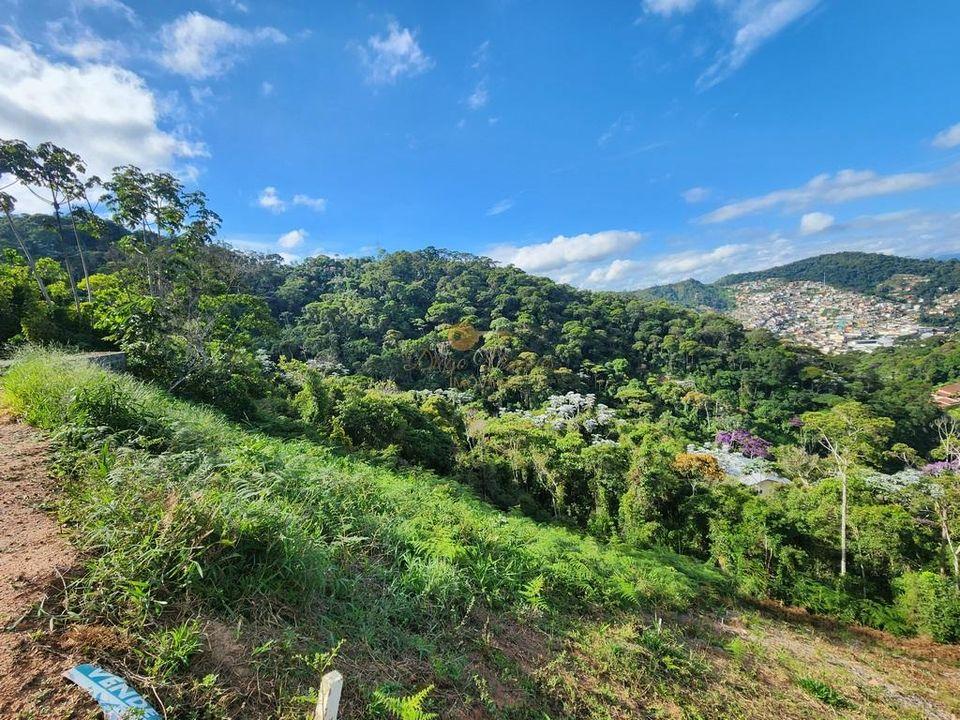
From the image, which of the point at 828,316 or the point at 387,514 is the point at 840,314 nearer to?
the point at 828,316

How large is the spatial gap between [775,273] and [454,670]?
16580 cm

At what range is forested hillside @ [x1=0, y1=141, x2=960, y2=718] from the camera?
2.18 m

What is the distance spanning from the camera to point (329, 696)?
1.48m

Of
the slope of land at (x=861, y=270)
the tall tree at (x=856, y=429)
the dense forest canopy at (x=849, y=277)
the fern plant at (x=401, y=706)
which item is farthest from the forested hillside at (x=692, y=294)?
the fern plant at (x=401, y=706)

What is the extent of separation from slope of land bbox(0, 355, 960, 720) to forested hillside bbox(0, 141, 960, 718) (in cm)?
2

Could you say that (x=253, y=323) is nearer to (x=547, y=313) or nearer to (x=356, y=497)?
(x=356, y=497)

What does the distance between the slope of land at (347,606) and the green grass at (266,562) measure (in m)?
0.01

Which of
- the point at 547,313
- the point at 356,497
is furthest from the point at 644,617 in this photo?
the point at 547,313

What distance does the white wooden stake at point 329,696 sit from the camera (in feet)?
4.82

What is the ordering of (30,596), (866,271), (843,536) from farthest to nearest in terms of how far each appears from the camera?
(866,271)
(843,536)
(30,596)

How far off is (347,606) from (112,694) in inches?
46.4

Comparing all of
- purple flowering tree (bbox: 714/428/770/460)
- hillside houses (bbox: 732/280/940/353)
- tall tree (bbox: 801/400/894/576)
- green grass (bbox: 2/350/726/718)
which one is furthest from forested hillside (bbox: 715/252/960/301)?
green grass (bbox: 2/350/726/718)

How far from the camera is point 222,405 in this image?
7.99 meters

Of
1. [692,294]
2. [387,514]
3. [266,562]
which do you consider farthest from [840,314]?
Answer: [266,562]
